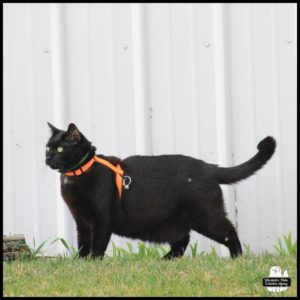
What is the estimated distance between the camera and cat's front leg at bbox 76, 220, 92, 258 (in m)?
5.24

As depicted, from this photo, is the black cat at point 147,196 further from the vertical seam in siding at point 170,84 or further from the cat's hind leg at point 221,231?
the vertical seam in siding at point 170,84

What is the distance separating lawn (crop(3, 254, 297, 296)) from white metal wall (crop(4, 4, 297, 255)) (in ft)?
3.63

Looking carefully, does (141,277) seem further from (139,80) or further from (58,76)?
(58,76)

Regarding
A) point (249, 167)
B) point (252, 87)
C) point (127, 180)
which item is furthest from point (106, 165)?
point (252, 87)

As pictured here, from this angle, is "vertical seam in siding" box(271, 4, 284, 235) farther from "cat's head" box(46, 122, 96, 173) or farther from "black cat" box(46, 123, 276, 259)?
"cat's head" box(46, 122, 96, 173)

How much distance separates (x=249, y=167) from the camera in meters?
5.21

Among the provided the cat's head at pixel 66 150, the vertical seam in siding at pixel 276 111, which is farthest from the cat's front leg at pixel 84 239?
the vertical seam in siding at pixel 276 111

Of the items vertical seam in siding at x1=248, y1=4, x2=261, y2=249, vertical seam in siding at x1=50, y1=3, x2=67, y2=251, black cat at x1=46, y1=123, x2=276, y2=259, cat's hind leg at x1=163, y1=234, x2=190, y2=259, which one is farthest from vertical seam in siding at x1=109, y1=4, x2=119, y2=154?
vertical seam in siding at x1=248, y1=4, x2=261, y2=249

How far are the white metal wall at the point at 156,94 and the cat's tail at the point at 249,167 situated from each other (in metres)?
0.66

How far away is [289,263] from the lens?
485 centimetres

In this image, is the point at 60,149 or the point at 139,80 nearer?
the point at 60,149

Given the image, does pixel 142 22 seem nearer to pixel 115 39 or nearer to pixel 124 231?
pixel 115 39

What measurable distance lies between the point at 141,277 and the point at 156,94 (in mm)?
2134

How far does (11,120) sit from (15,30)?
773mm
